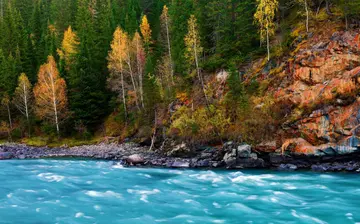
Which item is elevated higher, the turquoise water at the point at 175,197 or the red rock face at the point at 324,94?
the red rock face at the point at 324,94

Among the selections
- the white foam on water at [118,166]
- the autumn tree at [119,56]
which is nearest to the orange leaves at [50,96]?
the autumn tree at [119,56]

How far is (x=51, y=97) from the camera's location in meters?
41.2

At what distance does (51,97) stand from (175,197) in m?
29.7

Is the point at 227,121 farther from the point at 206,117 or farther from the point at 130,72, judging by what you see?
the point at 130,72

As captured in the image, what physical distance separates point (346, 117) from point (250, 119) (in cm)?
727

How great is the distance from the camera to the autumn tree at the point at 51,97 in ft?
135

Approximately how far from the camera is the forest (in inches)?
1150

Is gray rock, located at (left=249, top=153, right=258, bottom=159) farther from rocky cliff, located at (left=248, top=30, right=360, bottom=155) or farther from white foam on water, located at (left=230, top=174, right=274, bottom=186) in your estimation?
white foam on water, located at (left=230, top=174, right=274, bottom=186)

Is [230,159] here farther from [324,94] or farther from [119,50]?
[119,50]

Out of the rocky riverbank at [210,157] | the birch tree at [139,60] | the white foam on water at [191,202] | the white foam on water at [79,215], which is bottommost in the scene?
the white foam on water at [191,202]

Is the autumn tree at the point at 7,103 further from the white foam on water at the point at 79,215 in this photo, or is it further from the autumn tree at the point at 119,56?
the white foam on water at the point at 79,215

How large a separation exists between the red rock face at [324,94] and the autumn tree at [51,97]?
92.0 ft

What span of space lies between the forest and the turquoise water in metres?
6.83

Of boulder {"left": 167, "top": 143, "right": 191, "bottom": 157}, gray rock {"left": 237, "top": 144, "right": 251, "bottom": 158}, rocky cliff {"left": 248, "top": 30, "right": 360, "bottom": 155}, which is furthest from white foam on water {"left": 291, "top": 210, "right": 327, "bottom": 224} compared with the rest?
boulder {"left": 167, "top": 143, "right": 191, "bottom": 157}
